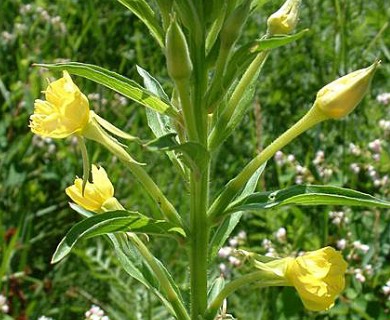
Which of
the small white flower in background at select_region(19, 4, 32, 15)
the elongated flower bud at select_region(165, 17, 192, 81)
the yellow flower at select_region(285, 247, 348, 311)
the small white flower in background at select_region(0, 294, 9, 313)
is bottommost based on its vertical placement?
the small white flower in background at select_region(0, 294, 9, 313)

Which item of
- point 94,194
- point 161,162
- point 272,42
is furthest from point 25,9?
point 272,42

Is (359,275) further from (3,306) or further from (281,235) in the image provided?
(3,306)

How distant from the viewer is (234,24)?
4.01 ft

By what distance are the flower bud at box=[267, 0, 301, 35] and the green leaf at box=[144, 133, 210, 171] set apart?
304 millimetres

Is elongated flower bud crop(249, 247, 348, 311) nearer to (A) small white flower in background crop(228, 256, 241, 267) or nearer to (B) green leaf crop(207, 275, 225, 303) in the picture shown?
(B) green leaf crop(207, 275, 225, 303)

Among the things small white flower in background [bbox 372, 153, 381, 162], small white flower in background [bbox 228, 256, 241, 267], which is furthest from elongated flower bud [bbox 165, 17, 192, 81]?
small white flower in background [bbox 372, 153, 381, 162]

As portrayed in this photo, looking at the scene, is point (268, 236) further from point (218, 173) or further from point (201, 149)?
point (201, 149)

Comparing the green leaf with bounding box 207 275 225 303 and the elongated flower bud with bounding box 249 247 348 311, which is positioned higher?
the elongated flower bud with bounding box 249 247 348 311

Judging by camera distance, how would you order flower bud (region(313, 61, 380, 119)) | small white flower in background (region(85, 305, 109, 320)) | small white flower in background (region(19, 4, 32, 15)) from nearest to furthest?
1. flower bud (region(313, 61, 380, 119))
2. small white flower in background (region(85, 305, 109, 320))
3. small white flower in background (region(19, 4, 32, 15))

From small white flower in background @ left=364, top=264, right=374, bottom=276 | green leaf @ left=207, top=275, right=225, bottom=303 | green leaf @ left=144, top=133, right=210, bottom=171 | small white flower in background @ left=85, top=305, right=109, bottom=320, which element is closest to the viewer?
green leaf @ left=144, top=133, right=210, bottom=171

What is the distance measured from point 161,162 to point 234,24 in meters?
1.57

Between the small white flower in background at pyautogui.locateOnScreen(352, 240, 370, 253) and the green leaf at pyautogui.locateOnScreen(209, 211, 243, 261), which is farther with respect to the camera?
the small white flower in background at pyautogui.locateOnScreen(352, 240, 370, 253)

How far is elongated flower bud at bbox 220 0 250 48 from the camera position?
121 cm

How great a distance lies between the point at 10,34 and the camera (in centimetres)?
335
